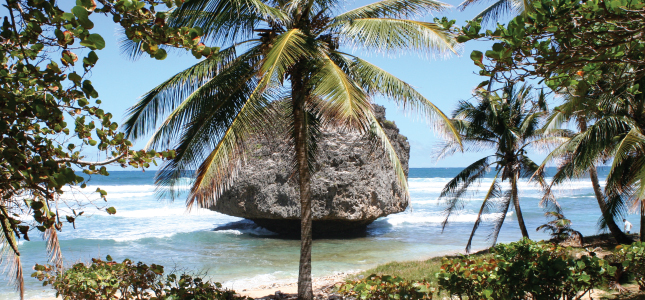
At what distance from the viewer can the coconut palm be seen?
7504 mm

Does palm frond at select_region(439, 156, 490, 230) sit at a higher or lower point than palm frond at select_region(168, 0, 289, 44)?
lower

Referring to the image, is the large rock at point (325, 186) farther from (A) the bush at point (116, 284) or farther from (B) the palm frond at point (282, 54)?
(A) the bush at point (116, 284)

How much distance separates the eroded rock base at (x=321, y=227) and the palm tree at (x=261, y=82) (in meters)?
9.05

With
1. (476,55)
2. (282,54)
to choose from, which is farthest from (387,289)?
(282,54)

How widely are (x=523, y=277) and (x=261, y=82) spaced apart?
12.4 ft

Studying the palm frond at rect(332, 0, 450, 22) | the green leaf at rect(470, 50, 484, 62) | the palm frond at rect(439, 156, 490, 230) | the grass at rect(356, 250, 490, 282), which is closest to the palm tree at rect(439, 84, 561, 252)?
the palm frond at rect(439, 156, 490, 230)

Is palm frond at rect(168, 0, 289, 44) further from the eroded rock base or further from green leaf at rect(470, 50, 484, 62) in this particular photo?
the eroded rock base

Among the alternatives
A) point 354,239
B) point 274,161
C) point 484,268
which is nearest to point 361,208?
point 354,239

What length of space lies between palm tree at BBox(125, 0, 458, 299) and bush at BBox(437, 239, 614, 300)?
2.14m

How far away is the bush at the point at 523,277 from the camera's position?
421cm

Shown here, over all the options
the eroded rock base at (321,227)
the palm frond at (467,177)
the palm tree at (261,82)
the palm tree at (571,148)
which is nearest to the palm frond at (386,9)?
the palm tree at (261,82)

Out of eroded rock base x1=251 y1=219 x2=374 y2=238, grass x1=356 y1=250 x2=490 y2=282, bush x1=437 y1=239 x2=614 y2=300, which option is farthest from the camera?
eroded rock base x1=251 y1=219 x2=374 y2=238

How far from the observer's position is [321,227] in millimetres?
15648

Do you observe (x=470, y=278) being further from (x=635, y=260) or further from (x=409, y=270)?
(x=409, y=270)
